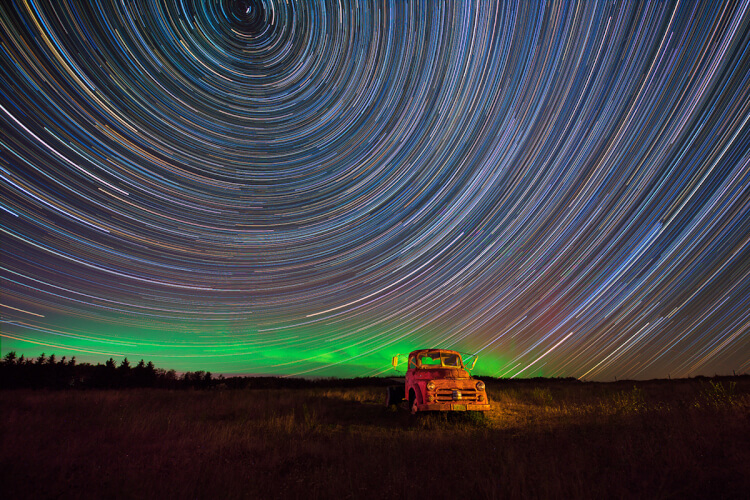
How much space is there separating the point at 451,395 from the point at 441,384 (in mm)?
444

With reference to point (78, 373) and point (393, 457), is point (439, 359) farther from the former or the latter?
point (78, 373)

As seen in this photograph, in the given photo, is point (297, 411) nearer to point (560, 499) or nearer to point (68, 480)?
point (68, 480)

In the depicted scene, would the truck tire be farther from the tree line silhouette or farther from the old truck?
the tree line silhouette

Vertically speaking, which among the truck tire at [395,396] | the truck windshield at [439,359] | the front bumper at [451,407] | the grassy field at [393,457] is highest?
the truck windshield at [439,359]

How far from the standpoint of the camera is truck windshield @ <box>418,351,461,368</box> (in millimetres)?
13383

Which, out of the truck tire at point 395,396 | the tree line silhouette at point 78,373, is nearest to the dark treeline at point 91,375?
the tree line silhouette at point 78,373

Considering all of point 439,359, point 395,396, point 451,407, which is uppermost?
point 439,359

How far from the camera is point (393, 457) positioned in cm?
708

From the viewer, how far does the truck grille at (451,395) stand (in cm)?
1106

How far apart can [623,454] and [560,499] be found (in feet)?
9.92

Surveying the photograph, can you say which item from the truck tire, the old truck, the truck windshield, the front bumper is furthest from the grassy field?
the truck tire

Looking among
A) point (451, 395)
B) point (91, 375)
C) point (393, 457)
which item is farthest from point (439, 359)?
point (91, 375)

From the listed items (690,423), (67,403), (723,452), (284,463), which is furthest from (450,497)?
(67,403)

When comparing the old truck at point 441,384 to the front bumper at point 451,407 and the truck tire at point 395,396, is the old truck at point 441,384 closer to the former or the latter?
the front bumper at point 451,407
